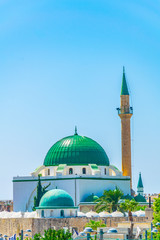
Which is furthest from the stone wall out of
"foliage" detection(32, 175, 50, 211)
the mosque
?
the mosque

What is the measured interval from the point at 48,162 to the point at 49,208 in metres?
11.3

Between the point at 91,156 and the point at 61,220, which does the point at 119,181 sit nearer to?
the point at 91,156

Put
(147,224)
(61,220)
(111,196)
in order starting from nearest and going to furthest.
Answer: (147,224)
(61,220)
(111,196)

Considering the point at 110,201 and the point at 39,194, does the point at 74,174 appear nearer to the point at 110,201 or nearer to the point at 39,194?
the point at 39,194

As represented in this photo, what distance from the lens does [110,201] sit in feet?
188

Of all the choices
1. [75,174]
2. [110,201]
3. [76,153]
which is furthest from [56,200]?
[76,153]

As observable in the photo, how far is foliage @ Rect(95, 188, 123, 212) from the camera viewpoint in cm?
5694

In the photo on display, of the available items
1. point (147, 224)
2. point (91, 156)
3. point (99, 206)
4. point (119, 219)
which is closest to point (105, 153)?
point (91, 156)

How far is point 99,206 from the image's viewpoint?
57.8 metres

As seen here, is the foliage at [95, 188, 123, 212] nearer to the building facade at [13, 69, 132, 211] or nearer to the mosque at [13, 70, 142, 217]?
the mosque at [13, 70, 142, 217]

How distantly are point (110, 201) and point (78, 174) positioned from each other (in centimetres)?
508

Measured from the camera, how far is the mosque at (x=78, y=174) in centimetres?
6025

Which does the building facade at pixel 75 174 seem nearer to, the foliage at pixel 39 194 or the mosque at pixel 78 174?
the mosque at pixel 78 174

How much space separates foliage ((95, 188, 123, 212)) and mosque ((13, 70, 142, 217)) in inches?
62.8
